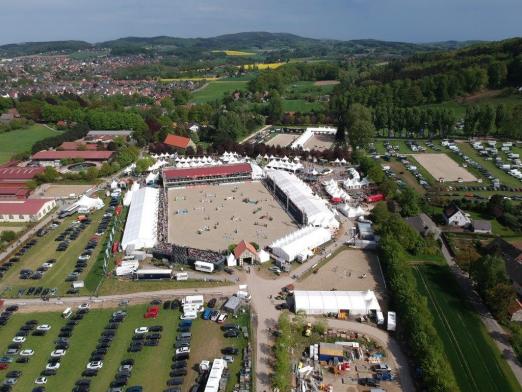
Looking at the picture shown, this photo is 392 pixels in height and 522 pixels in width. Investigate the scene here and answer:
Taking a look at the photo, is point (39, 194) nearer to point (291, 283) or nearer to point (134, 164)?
point (134, 164)

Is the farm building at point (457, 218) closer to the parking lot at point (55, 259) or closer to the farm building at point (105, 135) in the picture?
the parking lot at point (55, 259)

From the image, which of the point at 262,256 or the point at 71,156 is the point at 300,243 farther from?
the point at 71,156

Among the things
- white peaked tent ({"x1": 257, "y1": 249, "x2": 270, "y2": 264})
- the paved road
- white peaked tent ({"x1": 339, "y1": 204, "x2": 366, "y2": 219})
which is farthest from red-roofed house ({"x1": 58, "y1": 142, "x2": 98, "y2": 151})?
the paved road

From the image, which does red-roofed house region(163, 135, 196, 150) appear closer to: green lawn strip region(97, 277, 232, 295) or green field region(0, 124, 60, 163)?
green field region(0, 124, 60, 163)

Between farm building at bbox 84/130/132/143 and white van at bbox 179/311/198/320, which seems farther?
farm building at bbox 84/130/132/143

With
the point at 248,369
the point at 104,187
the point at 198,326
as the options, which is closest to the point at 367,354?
the point at 248,369

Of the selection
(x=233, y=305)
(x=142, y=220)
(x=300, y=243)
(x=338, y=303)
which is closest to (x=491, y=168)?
(x=300, y=243)
